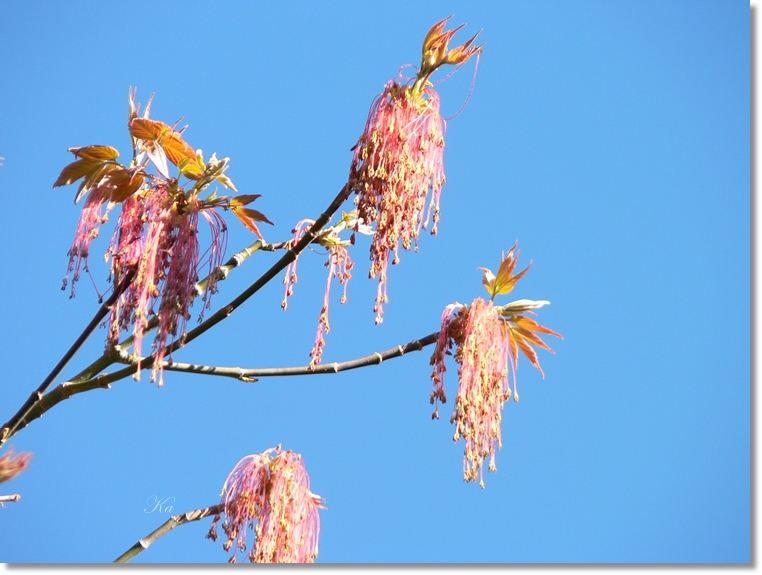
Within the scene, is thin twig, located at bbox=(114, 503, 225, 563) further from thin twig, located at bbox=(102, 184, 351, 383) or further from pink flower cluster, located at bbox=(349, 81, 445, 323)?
pink flower cluster, located at bbox=(349, 81, 445, 323)

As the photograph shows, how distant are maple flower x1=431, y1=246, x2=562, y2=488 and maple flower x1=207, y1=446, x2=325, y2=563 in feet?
2.93

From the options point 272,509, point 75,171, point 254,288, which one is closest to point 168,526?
point 272,509

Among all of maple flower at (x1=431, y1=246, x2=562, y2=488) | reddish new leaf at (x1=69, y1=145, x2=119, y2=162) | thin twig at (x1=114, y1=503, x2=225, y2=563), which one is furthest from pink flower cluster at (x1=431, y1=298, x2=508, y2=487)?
reddish new leaf at (x1=69, y1=145, x2=119, y2=162)

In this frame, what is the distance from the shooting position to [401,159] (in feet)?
9.79

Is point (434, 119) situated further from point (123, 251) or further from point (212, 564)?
point (212, 564)

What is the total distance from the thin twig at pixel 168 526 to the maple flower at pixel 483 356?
1.10m

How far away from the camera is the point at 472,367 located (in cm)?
314

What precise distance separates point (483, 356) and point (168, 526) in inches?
52.9

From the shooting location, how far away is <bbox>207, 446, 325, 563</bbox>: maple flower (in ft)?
11.4

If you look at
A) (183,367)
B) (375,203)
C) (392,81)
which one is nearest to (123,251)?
(183,367)

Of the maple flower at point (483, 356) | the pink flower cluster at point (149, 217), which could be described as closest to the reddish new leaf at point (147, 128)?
the pink flower cluster at point (149, 217)

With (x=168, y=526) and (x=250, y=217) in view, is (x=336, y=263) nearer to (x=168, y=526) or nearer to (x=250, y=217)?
(x=250, y=217)

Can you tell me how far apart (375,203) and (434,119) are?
46cm

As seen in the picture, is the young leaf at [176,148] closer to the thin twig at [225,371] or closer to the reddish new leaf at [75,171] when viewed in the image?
the reddish new leaf at [75,171]
